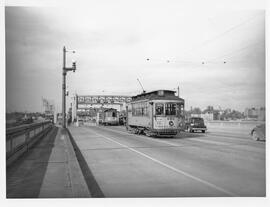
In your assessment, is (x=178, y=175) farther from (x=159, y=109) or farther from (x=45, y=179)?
(x=159, y=109)

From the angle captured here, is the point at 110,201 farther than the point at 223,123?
No

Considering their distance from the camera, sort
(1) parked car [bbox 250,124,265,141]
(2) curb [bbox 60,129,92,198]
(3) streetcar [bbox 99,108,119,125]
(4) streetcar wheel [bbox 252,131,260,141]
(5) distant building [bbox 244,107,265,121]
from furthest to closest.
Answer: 1. (3) streetcar [bbox 99,108,119,125]
2. (4) streetcar wheel [bbox 252,131,260,141]
3. (1) parked car [bbox 250,124,265,141]
4. (5) distant building [bbox 244,107,265,121]
5. (2) curb [bbox 60,129,92,198]

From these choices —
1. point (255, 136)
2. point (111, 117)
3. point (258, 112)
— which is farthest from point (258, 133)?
point (111, 117)

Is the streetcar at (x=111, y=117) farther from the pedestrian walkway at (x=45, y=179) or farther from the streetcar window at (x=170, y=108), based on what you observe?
the pedestrian walkway at (x=45, y=179)

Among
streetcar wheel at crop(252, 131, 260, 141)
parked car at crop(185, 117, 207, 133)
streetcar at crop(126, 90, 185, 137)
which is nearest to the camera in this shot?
streetcar wheel at crop(252, 131, 260, 141)

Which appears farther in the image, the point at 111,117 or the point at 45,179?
the point at 111,117

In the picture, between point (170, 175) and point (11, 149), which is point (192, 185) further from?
point (11, 149)

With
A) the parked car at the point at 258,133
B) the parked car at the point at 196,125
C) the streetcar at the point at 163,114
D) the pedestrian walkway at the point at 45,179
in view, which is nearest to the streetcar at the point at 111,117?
the parked car at the point at 196,125

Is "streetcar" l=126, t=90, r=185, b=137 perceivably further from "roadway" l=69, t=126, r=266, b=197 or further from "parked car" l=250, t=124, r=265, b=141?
"roadway" l=69, t=126, r=266, b=197

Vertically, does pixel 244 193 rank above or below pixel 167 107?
below

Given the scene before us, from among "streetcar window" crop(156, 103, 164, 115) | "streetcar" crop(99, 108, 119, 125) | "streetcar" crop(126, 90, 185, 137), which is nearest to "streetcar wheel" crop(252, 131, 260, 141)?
"streetcar" crop(126, 90, 185, 137)
